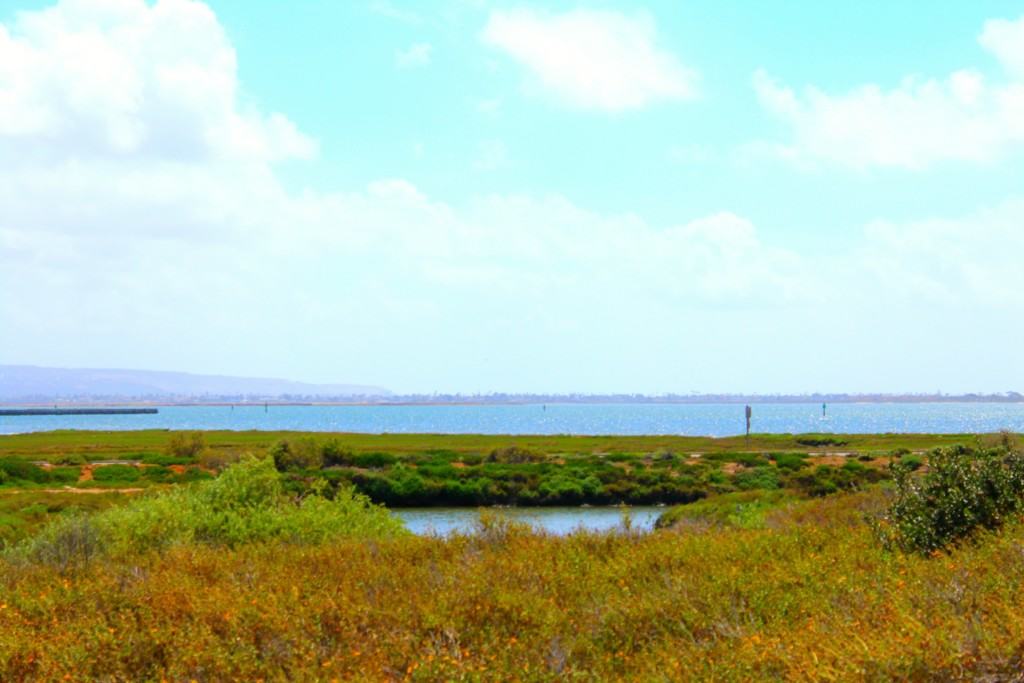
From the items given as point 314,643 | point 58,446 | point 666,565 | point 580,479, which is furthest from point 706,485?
point 58,446

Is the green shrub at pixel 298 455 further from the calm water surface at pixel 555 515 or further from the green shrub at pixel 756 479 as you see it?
the green shrub at pixel 756 479

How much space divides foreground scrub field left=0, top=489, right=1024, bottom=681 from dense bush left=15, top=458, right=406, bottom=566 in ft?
8.24

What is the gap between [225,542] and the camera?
16.6 metres

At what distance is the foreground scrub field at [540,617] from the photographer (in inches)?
270

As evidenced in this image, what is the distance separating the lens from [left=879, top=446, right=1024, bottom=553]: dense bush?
1171 centimetres

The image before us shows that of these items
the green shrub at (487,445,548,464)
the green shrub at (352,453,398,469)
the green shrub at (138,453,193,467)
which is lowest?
the green shrub at (138,453,193,467)

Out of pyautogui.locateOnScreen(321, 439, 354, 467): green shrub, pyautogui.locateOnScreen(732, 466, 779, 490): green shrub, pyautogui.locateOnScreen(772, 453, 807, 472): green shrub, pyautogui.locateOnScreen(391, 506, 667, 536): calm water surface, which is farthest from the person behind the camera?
pyautogui.locateOnScreen(321, 439, 354, 467): green shrub

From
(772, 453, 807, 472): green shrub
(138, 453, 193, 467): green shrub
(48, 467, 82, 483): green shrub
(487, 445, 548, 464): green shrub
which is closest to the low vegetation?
(48, 467, 82, 483): green shrub

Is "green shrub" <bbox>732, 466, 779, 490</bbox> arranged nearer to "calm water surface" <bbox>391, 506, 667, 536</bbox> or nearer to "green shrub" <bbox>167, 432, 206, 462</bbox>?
"calm water surface" <bbox>391, 506, 667, 536</bbox>

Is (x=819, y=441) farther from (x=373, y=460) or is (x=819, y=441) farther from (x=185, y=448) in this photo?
(x=185, y=448)

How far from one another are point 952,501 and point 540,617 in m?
6.35

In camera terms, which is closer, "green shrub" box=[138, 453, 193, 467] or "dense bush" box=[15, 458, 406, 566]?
"dense bush" box=[15, 458, 406, 566]

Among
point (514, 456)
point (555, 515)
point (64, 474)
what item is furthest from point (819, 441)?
point (64, 474)

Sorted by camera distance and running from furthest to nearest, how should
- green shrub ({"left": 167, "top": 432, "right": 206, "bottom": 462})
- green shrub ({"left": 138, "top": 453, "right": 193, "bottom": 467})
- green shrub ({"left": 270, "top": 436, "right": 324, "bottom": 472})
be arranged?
green shrub ({"left": 167, "top": 432, "right": 206, "bottom": 462}) → green shrub ({"left": 138, "top": 453, "right": 193, "bottom": 467}) → green shrub ({"left": 270, "top": 436, "right": 324, "bottom": 472})
